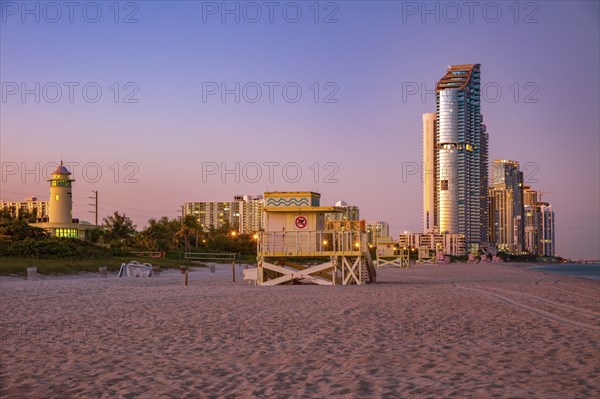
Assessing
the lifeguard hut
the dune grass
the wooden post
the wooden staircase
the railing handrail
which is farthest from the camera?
the railing handrail

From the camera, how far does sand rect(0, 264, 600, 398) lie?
7.96 metres

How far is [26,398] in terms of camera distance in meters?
7.46

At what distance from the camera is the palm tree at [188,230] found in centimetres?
8938

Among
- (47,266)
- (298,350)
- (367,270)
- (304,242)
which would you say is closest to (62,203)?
(47,266)

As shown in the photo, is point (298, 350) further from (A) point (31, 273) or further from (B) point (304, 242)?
(A) point (31, 273)

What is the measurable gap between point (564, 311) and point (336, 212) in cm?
1205

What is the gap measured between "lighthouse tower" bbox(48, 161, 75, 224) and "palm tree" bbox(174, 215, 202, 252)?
46.8 ft

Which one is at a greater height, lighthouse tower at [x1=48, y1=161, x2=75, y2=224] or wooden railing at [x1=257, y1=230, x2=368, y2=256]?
lighthouse tower at [x1=48, y1=161, x2=75, y2=224]

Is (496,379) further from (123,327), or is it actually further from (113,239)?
(113,239)

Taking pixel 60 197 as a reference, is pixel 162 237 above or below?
below

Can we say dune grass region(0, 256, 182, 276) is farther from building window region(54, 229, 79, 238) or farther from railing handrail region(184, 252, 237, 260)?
building window region(54, 229, 79, 238)

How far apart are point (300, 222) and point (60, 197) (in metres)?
63.2

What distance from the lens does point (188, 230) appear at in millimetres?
89812

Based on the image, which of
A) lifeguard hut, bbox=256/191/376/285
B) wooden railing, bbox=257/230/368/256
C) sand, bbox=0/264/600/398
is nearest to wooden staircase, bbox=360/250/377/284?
lifeguard hut, bbox=256/191/376/285
